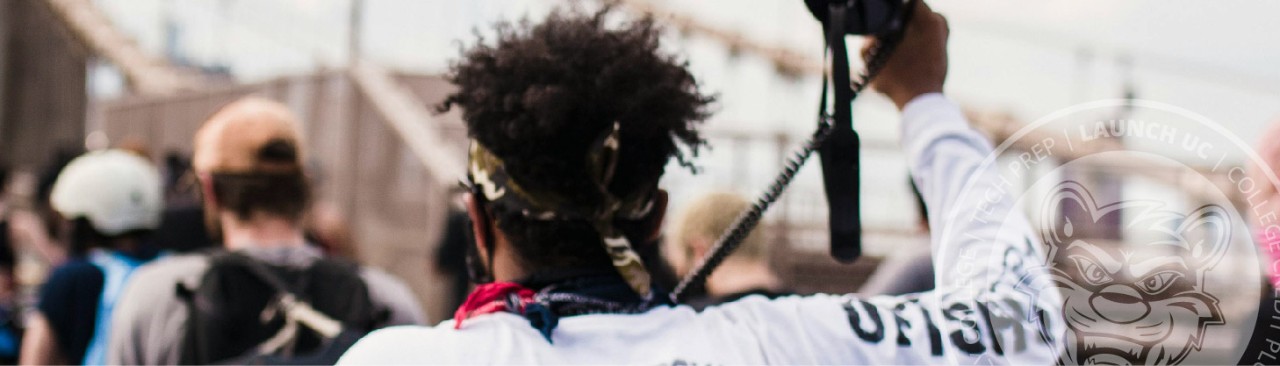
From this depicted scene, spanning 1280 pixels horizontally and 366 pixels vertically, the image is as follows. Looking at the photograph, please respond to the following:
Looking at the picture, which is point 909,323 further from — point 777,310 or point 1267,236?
point 1267,236

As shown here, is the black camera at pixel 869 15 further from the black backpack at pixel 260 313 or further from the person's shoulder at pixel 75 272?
the person's shoulder at pixel 75 272

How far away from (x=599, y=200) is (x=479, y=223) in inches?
7.5

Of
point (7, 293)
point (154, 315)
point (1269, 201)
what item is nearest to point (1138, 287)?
point (1269, 201)

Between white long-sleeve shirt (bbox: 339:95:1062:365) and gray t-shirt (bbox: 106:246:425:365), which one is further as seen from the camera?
gray t-shirt (bbox: 106:246:425:365)

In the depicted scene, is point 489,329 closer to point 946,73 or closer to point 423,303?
point 946,73

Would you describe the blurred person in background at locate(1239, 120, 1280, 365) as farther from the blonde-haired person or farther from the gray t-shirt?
the gray t-shirt

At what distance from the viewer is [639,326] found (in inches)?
55.2

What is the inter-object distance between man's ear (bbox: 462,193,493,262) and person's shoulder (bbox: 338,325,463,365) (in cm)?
23

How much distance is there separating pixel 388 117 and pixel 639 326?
17.0ft

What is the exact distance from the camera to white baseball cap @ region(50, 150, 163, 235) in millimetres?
3018

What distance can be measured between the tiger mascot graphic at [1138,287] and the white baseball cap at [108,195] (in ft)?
8.45

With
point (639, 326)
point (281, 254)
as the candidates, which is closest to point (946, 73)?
point (639, 326)

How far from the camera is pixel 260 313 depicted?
2.34 m

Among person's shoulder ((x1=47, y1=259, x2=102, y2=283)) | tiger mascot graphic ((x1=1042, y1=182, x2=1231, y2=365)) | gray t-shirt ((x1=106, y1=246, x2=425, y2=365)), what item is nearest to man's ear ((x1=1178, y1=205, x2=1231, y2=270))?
tiger mascot graphic ((x1=1042, y1=182, x2=1231, y2=365))
